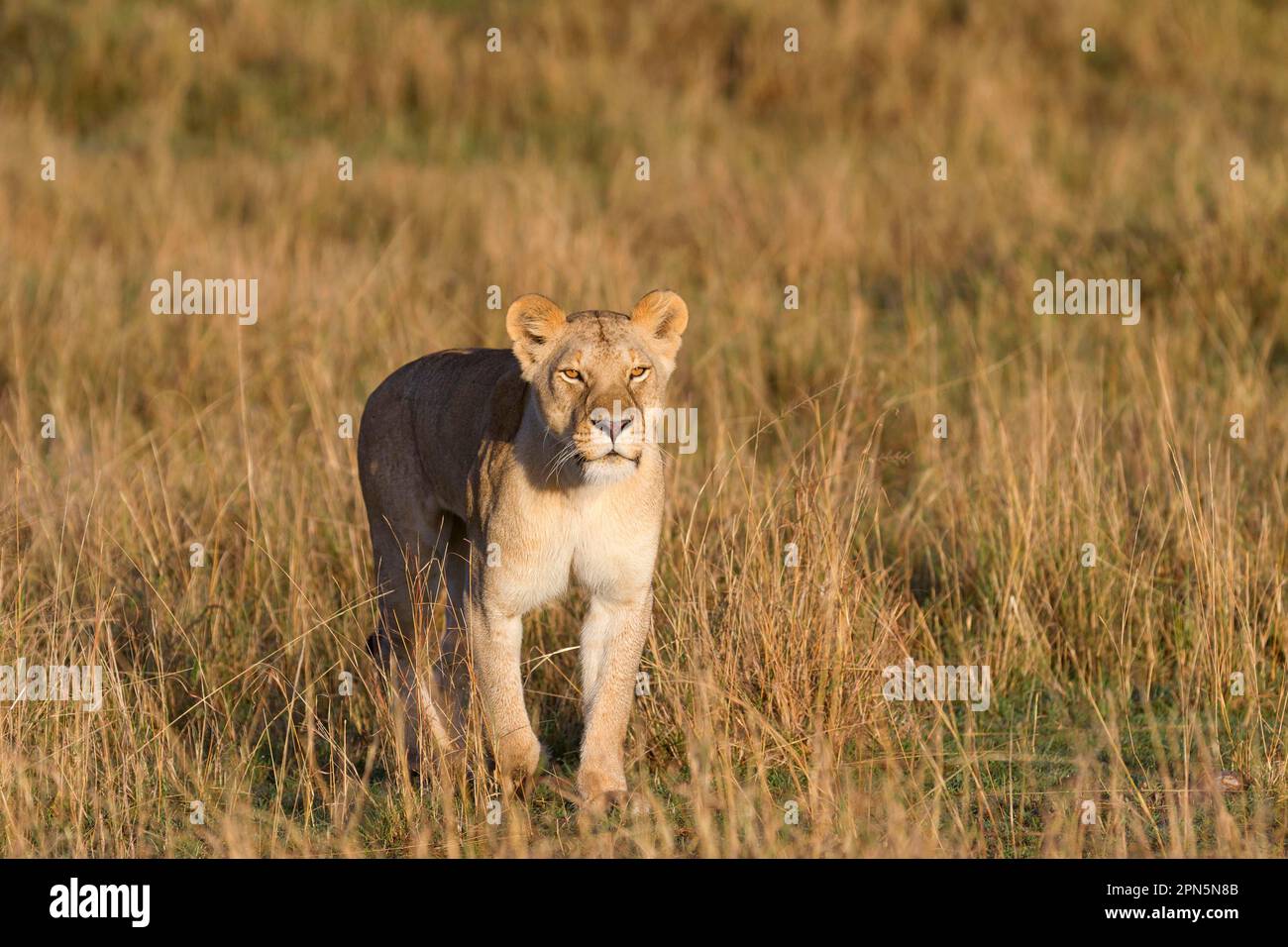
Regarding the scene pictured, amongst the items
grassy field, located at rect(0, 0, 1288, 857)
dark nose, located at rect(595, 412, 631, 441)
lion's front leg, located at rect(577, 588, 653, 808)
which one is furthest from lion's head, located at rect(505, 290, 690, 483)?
grassy field, located at rect(0, 0, 1288, 857)

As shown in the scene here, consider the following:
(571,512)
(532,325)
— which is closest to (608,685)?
(571,512)

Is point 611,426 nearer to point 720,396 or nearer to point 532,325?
point 532,325

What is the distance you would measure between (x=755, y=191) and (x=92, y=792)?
7486 millimetres

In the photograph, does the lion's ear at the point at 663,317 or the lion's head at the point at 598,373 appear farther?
the lion's ear at the point at 663,317

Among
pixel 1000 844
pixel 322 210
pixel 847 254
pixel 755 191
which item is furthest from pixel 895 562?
pixel 322 210

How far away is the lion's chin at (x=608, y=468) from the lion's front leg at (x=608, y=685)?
44 centimetres

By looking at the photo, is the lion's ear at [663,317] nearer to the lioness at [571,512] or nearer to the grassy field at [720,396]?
the lioness at [571,512]

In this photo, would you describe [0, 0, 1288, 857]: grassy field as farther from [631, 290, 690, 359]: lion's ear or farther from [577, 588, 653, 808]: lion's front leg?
[631, 290, 690, 359]: lion's ear

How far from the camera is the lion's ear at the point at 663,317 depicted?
4797 millimetres

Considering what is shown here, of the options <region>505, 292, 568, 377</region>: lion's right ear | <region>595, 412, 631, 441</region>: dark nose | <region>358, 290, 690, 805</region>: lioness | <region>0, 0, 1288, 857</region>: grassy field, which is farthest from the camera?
<region>0, 0, 1288, 857</region>: grassy field

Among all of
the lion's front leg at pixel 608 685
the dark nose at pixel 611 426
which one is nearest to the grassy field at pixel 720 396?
the lion's front leg at pixel 608 685

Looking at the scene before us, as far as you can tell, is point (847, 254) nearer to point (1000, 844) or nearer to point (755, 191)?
point (755, 191)

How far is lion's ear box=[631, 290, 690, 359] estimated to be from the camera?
15.7 feet

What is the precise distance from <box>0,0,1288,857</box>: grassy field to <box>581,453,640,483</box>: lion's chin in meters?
0.77
